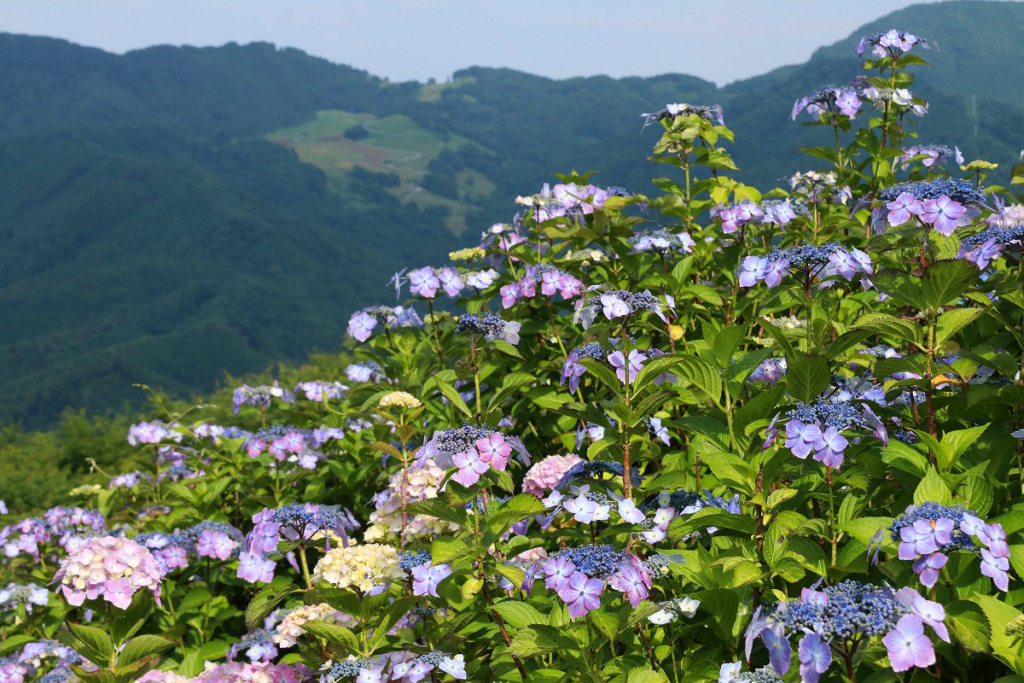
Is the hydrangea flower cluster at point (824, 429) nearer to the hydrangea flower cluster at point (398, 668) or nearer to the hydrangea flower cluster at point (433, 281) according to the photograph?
the hydrangea flower cluster at point (398, 668)

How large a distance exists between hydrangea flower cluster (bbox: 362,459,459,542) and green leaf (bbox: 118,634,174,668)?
0.90 meters

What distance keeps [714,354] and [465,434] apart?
0.94 meters

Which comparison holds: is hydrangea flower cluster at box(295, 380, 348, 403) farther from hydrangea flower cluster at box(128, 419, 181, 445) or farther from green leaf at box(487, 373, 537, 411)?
green leaf at box(487, 373, 537, 411)

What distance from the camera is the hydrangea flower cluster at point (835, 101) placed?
4.78m

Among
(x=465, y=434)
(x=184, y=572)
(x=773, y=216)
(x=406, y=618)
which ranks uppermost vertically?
(x=773, y=216)

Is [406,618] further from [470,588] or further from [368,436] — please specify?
[368,436]

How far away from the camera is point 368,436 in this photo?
15.2 feet

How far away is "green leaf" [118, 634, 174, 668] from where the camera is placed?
3.16 metres

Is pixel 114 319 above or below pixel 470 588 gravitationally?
below

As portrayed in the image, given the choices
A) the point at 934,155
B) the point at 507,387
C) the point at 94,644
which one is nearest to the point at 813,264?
the point at 507,387

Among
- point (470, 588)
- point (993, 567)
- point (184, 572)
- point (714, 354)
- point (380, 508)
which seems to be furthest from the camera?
point (184, 572)

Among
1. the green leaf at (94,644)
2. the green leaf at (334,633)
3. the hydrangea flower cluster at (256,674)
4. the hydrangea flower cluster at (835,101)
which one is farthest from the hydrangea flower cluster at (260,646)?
the hydrangea flower cluster at (835,101)

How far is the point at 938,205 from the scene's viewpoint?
98.2 inches

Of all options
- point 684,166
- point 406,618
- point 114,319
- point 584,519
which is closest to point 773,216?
point 684,166
